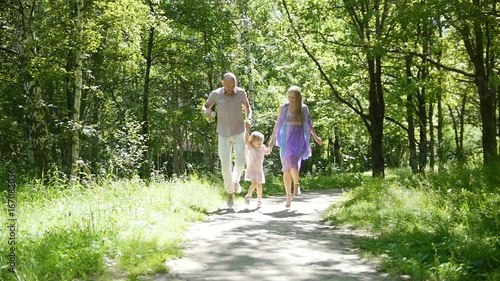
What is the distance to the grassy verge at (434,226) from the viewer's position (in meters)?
4.43

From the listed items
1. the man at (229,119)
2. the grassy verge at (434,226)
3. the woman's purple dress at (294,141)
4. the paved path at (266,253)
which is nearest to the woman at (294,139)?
the woman's purple dress at (294,141)

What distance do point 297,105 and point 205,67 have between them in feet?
47.2

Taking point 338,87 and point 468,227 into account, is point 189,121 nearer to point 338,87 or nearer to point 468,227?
point 338,87

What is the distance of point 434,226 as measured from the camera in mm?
5781

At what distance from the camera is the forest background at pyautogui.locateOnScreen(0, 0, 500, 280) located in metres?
12.8

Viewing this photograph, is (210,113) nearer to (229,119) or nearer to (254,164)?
(229,119)

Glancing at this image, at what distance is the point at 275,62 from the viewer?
29.7 meters

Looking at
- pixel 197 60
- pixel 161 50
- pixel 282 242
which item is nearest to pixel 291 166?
pixel 282 242

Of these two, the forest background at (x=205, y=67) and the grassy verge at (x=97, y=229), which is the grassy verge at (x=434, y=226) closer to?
the forest background at (x=205, y=67)

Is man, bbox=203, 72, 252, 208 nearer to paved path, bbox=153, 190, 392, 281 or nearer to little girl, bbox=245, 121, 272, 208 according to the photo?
little girl, bbox=245, 121, 272, 208

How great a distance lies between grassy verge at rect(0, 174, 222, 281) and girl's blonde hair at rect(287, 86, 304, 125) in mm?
2391

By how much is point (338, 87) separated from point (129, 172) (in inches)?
584

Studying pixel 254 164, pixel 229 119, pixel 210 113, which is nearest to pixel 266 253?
pixel 210 113

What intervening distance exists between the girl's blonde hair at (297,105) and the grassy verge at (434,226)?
1802mm
